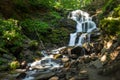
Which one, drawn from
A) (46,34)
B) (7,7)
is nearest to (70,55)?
(46,34)

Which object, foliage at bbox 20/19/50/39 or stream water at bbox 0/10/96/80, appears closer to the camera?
stream water at bbox 0/10/96/80

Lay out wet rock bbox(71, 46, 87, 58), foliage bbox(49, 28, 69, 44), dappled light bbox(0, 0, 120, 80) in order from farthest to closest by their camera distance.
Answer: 1. foliage bbox(49, 28, 69, 44)
2. wet rock bbox(71, 46, 87, 58)
3. dappled light bbox(0, 0, 120, 80)

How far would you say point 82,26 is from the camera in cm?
2477

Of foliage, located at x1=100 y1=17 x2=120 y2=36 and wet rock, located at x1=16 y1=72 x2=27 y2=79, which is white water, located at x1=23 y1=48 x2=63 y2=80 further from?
foliage, located at x1=100 y1=17 x2=120 y2=36

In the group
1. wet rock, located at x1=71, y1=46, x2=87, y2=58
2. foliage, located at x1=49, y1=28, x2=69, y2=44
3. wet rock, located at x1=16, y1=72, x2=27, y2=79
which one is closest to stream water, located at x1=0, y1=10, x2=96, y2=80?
wet rock, located at x1=16, y1=72, x2=27, y2=79

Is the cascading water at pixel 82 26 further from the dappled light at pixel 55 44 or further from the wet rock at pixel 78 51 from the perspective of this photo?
the wet rock at pixel 78 51

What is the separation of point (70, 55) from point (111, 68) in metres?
7.04

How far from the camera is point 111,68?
875 centimetres

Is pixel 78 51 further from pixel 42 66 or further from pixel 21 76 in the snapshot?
pixel 21 76

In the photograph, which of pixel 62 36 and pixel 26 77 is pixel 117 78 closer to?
pixel 26 77

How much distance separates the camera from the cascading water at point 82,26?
2028cm

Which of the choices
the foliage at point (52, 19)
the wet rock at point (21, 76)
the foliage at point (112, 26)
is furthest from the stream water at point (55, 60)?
the foliage at point (112, 26)

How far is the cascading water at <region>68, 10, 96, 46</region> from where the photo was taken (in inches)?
798

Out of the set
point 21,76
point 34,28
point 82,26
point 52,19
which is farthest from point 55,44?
point 21,76
